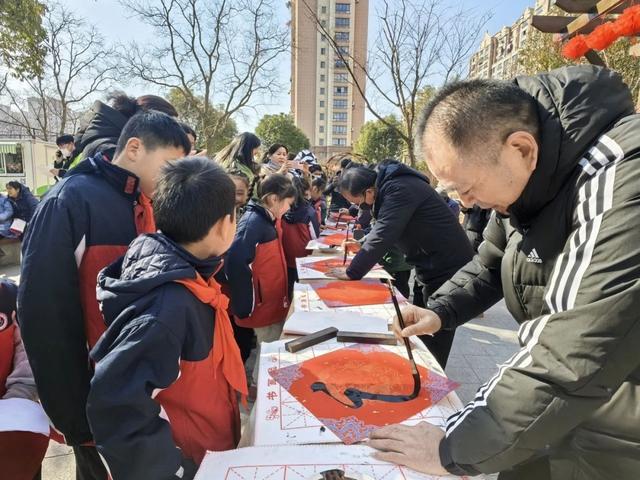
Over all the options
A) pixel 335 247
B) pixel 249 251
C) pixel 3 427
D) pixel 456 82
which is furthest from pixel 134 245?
pixel 335 247

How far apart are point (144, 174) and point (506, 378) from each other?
126cm

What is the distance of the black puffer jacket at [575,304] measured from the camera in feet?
2.25

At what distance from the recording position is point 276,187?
267 centimetres

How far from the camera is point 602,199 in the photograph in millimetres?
739

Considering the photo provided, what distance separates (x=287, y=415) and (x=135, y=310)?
467mm

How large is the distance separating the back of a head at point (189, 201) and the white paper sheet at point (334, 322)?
67cm

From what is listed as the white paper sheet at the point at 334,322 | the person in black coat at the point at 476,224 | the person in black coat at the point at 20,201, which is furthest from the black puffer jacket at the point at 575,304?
the person in black coat at the point at 20,201

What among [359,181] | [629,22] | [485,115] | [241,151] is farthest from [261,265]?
[629,22]

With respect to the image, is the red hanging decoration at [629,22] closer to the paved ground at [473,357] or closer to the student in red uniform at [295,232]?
the paved ground at [473,357]

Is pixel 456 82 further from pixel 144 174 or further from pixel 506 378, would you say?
pixel 144 174

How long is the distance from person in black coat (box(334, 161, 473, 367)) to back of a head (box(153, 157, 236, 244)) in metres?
1.32

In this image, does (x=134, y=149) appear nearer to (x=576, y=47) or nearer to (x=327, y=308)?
(x=327, y=308)

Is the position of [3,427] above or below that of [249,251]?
below

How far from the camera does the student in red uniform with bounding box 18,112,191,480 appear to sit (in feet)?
3.85
